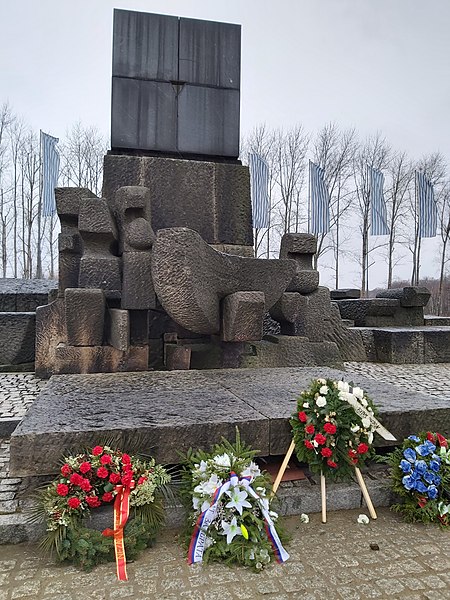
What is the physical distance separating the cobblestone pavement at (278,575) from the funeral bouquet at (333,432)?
0.36m

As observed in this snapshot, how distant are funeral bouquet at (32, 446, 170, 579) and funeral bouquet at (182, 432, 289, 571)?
21cm

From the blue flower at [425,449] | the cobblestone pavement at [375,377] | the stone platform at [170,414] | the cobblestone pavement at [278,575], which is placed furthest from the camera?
the cobblestone pavement at [375,377]

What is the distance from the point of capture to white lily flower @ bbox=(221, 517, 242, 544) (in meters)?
2.06

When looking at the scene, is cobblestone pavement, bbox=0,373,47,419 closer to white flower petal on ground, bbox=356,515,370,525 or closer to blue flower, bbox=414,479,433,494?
white flower petal on ground, bbox=356,515,370,525

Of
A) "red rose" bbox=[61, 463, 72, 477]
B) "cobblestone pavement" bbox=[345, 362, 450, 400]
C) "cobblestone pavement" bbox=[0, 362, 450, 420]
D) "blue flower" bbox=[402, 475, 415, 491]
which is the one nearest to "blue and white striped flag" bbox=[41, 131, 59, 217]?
"cobblestone pavement" bbox=[0, 362, 450, 420]

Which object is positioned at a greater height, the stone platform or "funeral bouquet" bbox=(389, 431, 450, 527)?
the stone platform

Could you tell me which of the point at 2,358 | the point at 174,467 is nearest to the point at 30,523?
the point at 174,467

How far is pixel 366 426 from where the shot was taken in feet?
8.10

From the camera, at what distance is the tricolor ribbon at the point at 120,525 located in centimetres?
195

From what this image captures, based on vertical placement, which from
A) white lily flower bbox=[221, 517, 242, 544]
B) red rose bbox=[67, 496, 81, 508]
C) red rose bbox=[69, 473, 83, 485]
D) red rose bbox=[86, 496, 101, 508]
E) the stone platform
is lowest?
white lily flower bbox=[221, 517, 242, 544]

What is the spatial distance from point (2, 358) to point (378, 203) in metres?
19.0

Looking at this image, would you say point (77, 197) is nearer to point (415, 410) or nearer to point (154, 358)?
point (154, 358)

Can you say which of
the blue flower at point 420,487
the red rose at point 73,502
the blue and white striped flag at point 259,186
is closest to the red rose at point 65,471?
the red rose at point 73,502

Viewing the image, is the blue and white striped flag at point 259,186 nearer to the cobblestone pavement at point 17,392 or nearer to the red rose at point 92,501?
the cobblestone pavement at point 17,392
